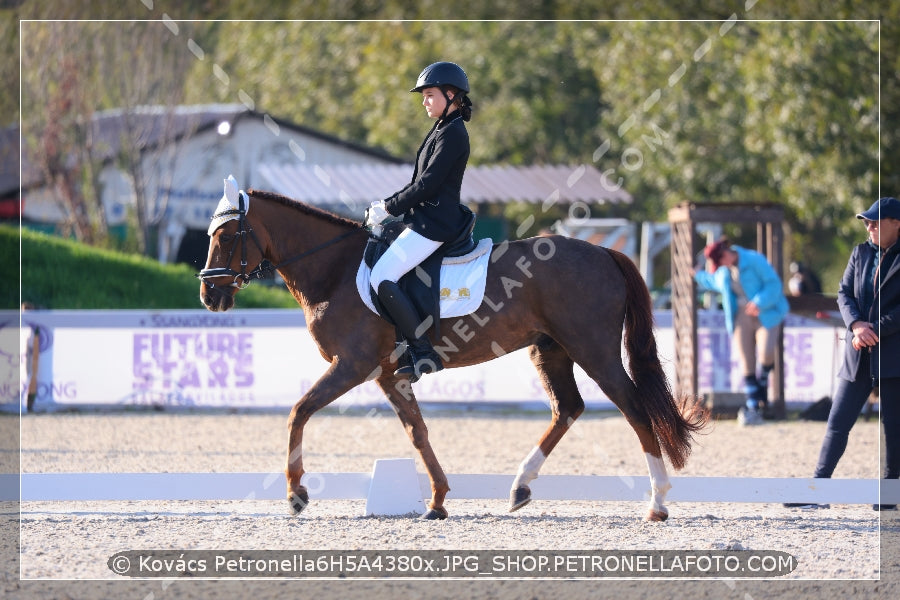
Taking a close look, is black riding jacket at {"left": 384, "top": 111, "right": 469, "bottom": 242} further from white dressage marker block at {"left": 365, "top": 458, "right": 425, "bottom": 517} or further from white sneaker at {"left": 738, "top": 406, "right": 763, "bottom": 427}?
white sneaker at {"left": 738, "top": 406, "right": 763, "bottom": 427}

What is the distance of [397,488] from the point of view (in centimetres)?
650

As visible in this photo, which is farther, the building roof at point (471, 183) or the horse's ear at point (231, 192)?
the building roof at point (471, 183)

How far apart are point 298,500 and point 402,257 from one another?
4.87 feet

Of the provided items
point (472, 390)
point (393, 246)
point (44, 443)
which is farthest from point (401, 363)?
point (472, 390)

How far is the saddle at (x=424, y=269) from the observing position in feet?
20.7

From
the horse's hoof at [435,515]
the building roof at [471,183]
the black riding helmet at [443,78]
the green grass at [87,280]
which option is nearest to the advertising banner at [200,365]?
the green grass at [87,280]

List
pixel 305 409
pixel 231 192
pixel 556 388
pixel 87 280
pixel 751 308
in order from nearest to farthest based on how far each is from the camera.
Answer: pixel 305 409 < pixel 231 192 < pixel 556 388 < pixel 751 308 < pixel 87 280

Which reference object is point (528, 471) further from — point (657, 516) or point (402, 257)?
point (402, 257)

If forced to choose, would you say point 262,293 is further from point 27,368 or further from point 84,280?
point 27,368

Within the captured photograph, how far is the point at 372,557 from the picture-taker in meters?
5.26

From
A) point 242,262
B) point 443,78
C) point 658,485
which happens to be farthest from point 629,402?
point 242,262

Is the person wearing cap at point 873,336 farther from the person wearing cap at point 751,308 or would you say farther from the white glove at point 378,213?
the person wearing cap at point 751,308

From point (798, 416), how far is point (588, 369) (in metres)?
7.04

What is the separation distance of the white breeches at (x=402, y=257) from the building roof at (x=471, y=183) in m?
15.6
